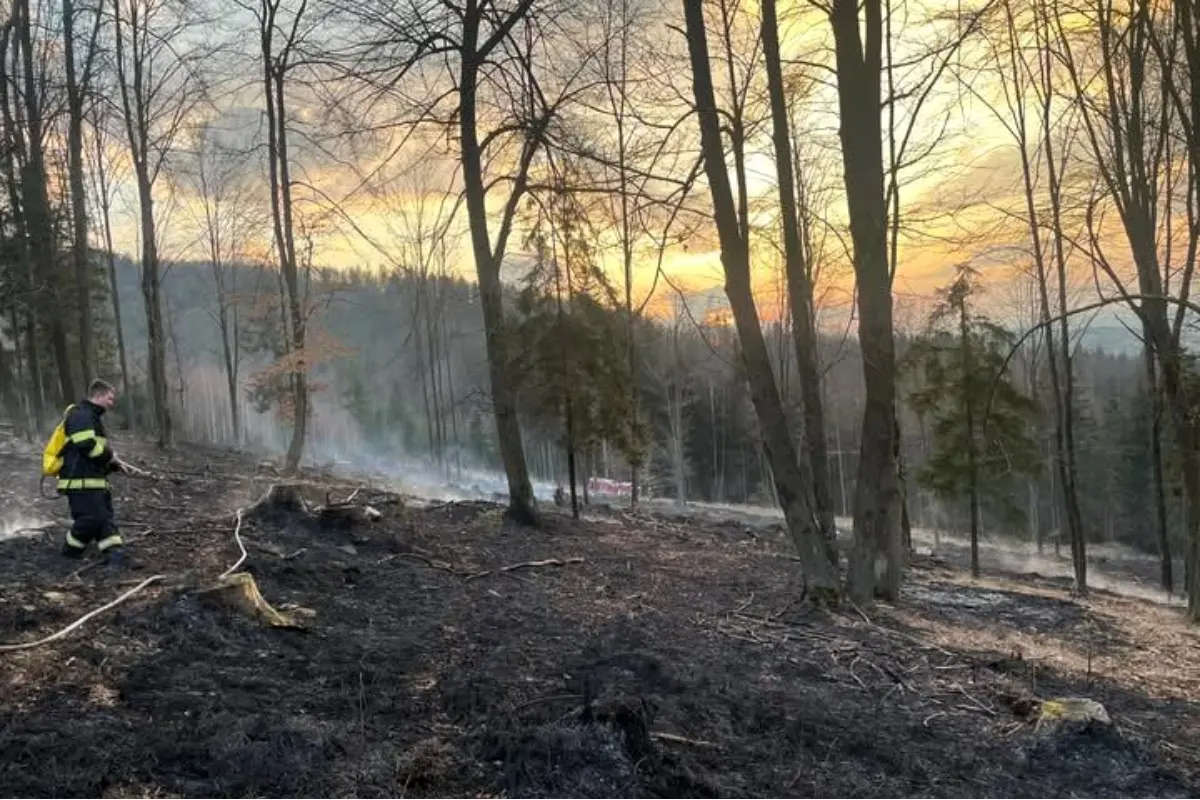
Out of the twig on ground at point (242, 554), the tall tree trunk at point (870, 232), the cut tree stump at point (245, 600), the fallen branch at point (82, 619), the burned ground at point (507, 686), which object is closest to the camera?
the burned ground at point (507, 686)

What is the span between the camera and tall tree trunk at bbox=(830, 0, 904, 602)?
28.6 ft

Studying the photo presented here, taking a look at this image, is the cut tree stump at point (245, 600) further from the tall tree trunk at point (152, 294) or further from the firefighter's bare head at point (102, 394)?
the tall tree trunk at point (152, 294)

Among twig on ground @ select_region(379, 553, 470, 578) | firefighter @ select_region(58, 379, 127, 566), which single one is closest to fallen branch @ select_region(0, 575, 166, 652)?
firefighter @ select_region(58, 379, 127, 566)

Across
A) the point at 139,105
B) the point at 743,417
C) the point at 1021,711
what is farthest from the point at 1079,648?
the point at 743,417

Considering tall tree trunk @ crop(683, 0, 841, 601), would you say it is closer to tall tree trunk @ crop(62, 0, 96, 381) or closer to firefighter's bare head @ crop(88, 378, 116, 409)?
firefighter's bare head @ crop(88, 378, 116, 409)

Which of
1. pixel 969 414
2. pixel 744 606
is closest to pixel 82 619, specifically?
pixel 744 606

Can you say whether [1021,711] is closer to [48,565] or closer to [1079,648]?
[1079,648]

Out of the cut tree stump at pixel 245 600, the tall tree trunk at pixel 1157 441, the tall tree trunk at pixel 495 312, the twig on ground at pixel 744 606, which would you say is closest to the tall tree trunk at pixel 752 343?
the twig on ground at pixel 744 606

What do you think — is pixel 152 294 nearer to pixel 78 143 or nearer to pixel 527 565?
pixel 78 143

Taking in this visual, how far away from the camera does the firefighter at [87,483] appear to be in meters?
7.21

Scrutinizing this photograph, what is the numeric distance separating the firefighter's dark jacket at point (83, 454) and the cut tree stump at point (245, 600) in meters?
2.22

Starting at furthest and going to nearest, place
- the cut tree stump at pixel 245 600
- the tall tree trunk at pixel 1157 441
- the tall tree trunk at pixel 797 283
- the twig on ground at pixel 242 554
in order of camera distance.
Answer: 1. the tall tree trunk at pixel 1157 441
2. the tall tree trunk at pixel 797 283
3. the twig on ground at pixel 242 554
4. the cut tree stump at pixel 245 600

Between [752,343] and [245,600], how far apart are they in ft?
17.7

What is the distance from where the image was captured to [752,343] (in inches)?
336
